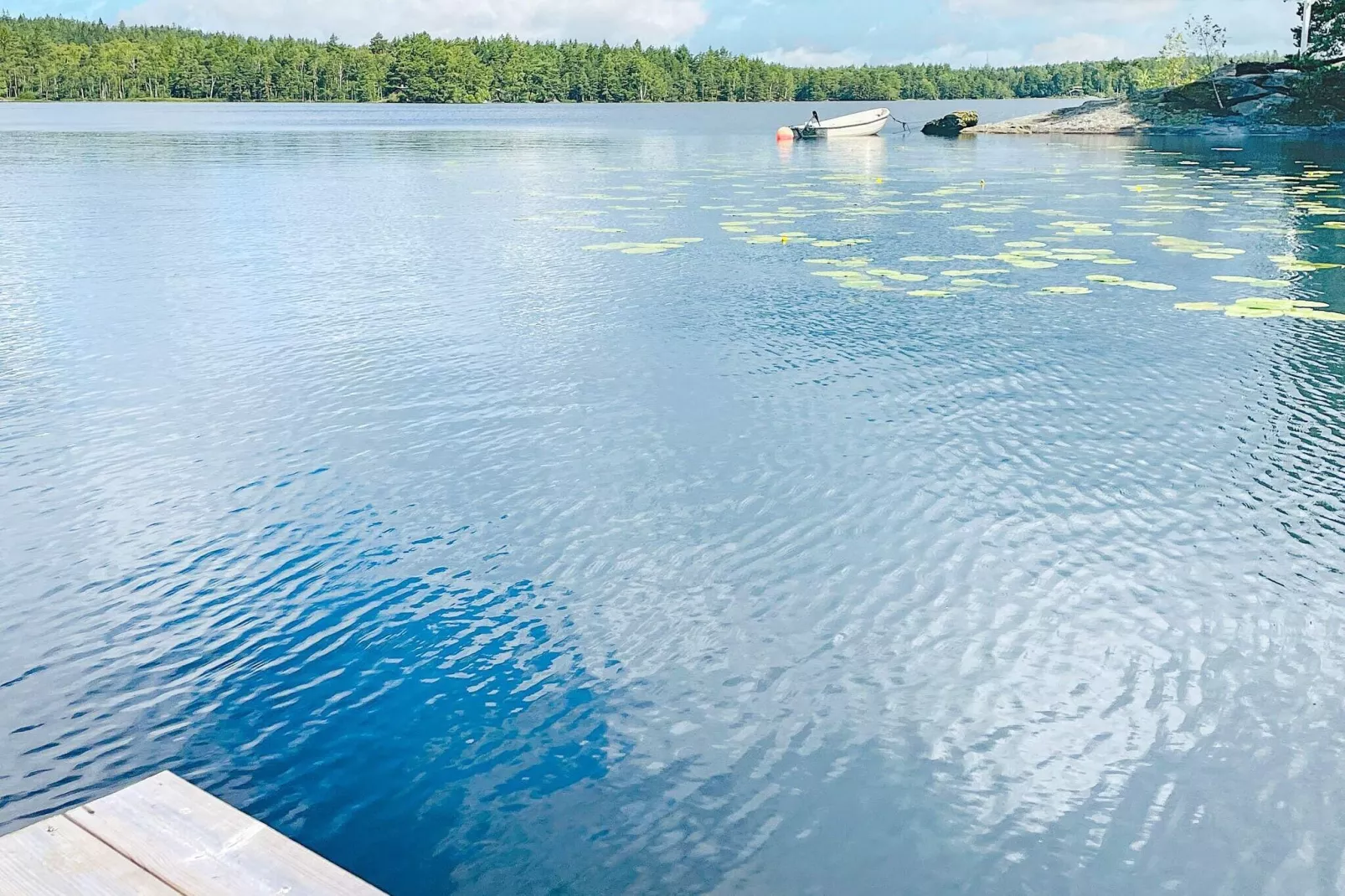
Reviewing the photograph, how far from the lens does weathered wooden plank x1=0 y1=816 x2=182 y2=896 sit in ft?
9.24

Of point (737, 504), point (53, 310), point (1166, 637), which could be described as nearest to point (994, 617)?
point (1166, 637)

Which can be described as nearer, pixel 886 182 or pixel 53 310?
pixel 53 310

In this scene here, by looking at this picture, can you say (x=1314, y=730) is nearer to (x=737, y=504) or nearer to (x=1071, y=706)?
(x=1071, y=706)

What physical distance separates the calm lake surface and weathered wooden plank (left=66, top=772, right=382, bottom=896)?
0.85 meters

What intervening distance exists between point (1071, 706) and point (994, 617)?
0.83 metres

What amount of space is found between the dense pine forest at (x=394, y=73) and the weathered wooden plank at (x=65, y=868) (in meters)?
145

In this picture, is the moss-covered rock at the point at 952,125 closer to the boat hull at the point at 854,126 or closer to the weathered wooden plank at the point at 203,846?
the boat hull at the point at 854,126

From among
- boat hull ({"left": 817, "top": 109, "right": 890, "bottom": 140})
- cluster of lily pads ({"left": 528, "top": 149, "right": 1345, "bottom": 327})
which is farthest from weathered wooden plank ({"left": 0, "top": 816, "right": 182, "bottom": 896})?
boat hull ({"left": 817, "top": 109, "right": 890, "bottom": 140})

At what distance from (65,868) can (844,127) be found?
55.8 meters

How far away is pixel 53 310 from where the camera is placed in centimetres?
1236

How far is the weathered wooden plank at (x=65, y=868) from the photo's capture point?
2816 millimetres

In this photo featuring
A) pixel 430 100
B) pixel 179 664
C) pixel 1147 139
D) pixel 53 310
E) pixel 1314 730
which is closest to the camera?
pixel 1314 730

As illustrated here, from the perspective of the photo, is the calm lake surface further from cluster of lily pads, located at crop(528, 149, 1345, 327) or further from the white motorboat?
the white motorboat

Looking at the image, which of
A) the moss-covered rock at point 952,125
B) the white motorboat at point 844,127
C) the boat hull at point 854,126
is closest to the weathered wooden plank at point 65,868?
the white motorboat at point 844,127
